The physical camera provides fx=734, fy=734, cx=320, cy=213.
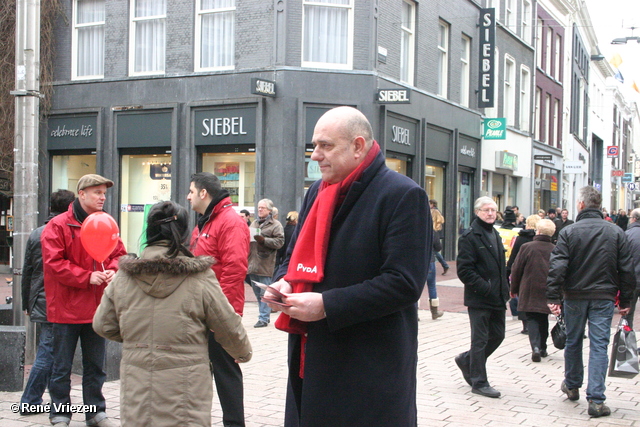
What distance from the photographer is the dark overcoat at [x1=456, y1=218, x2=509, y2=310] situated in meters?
6.79

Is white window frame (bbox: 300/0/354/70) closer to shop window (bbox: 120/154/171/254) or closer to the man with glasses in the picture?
shop window (bbox: 120/154/171/254)

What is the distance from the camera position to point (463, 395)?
6785 millimetres

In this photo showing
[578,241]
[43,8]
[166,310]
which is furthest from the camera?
[43,8]

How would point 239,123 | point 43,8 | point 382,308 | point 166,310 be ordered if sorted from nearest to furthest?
point 382,308 → point 166,310 → point 239,123 → point 43,8

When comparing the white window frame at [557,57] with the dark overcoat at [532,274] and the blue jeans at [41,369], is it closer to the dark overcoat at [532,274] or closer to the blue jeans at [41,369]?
the dark overcoat at [532,274]

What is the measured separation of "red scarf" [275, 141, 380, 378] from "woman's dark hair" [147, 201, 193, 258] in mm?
1046

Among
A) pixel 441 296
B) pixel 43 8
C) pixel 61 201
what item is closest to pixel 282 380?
pixel 61 201

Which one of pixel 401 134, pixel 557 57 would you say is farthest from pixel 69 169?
pixel 557 57

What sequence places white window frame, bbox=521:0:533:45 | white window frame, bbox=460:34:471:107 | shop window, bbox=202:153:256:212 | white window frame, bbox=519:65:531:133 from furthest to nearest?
white window frame, bbox=519:65:531:133 → white window frame, bbox=521:0:533:45 → white window frame, bbox=460:34:471:107 → shop window, bbox=202:153:256:212

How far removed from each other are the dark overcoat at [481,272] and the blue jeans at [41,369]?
3648 millimetres

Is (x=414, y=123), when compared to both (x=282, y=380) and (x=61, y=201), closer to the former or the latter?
(x=282, y=380)

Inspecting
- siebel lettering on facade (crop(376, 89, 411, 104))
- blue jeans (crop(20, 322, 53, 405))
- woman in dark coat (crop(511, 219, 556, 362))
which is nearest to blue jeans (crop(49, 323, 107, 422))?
blue jeans (crop(20, 322, 53, 405))

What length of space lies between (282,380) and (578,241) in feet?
10.1

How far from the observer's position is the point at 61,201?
19.2 feet
